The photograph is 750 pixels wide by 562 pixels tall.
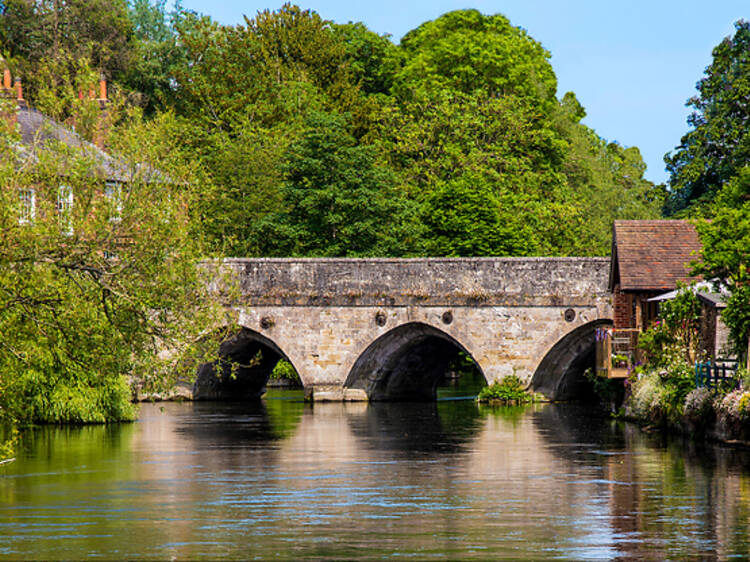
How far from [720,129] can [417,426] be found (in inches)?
992

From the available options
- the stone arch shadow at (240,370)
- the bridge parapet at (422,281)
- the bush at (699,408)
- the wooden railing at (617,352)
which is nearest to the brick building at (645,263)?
the wooden railing at (617,352)

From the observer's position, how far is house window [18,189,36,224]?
2061 centimetres

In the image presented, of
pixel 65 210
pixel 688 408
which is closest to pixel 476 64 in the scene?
pixel 688 408

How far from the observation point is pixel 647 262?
39.5 metres

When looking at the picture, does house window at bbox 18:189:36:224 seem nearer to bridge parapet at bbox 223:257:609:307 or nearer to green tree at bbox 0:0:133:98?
bridge parapet at bbox 223:257:609:307

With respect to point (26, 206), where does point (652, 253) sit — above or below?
above

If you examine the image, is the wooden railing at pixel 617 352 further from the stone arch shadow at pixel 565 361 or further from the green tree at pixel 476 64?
the green tree at pixel 476 64

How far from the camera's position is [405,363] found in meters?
47.0

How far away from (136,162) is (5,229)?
4.06 metres

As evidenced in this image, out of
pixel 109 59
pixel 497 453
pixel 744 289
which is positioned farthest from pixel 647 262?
pixel 109 59

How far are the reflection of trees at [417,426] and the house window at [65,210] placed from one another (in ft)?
30.9

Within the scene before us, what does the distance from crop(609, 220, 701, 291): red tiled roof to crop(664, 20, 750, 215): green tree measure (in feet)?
45.9

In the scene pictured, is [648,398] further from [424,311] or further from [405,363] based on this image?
[405,363]

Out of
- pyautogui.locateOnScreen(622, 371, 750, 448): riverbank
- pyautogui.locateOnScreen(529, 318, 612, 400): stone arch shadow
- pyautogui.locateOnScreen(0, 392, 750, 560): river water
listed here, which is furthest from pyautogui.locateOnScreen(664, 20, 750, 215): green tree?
pyautogui.locateOnScreen(0, 392, 750, 560): river water
